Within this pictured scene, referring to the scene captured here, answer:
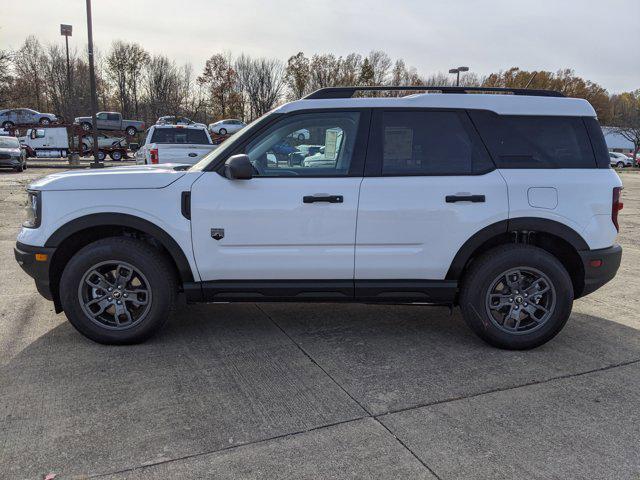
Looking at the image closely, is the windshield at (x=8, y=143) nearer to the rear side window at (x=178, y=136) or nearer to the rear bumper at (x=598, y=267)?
the rear side window at (x=178, y=136)

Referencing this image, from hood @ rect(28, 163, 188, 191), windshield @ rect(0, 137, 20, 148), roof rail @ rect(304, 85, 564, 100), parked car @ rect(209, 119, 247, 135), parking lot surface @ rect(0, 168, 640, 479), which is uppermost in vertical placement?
parked car @ rect(209, 119, 247, 135)

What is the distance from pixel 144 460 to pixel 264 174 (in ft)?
6.97

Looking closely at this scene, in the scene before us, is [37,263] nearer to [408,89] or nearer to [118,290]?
[118,290]

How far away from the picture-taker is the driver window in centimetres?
391

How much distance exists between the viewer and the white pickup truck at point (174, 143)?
1142 centimetres

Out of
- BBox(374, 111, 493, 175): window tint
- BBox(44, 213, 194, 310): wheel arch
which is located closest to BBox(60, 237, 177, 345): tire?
BBox(44, 213, 194, 310): wheel arch

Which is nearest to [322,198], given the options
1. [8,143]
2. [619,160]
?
[8,143]

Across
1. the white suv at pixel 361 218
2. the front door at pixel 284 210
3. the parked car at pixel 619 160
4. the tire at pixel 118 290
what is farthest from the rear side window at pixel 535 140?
the parked car at pixel 619 160

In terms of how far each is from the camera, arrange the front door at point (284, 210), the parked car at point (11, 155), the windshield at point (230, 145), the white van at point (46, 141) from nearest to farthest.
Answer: the front door at point (284, 210), the windshield at point (230, 145), the parked car at point (11, 155), the white van at point (46, 141)

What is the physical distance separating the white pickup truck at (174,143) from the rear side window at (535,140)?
8501 mm

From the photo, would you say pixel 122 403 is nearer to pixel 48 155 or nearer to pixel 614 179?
pixel 614 179

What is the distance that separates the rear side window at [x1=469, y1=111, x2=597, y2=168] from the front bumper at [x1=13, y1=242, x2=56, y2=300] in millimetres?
3444

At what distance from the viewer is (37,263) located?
3.92 m

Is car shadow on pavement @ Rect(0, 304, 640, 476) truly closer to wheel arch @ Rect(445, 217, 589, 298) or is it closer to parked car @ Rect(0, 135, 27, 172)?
wheel arch @ Rect(445, 217, 589, 298)
